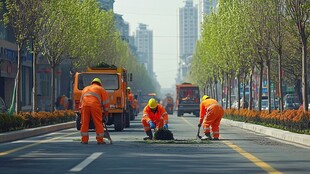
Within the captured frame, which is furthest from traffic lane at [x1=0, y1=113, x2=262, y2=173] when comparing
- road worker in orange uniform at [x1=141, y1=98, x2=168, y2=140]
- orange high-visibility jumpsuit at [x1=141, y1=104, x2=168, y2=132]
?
orange high-visibility jumpsuit at [x1=141, y1=104, x2=168, y2=132]

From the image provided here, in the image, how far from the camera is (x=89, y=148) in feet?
71.3

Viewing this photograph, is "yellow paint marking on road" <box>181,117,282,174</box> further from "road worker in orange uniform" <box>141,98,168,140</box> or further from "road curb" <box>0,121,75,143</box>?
"road curb" <box>0,121,75,143</box>

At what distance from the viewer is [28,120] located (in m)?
34.8

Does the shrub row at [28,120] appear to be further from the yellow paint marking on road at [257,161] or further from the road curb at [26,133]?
the yellow paint marking on road at [257,161]

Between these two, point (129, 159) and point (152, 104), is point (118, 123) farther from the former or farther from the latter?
point (129, 159)

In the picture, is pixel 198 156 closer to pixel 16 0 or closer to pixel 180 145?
pixel 180 145

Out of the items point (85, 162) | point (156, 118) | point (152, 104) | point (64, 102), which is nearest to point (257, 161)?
point (85, 162)

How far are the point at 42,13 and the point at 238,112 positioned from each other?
18132mm

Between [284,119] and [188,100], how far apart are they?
53.1 m

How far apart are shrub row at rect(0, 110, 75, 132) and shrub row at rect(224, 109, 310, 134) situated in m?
10.1

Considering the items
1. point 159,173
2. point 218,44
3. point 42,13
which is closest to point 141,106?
point 218,44

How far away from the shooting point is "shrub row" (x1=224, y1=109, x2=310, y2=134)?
102 ft

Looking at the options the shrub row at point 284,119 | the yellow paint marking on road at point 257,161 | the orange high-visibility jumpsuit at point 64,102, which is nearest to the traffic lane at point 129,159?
the yellow paint marking on road at point 257,161

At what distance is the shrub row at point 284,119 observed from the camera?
102 ft
